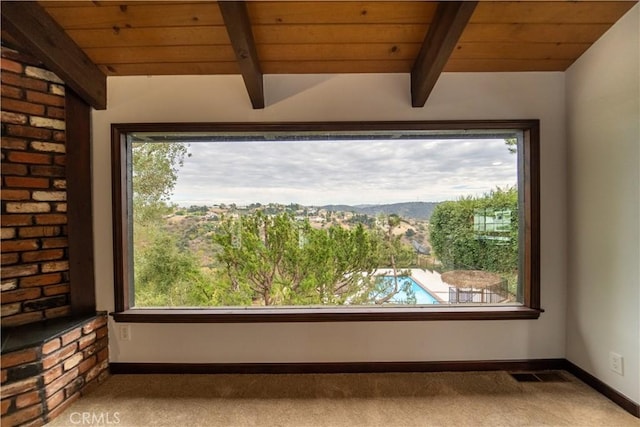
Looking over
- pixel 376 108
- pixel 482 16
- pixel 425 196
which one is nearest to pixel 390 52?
pixel 376 108

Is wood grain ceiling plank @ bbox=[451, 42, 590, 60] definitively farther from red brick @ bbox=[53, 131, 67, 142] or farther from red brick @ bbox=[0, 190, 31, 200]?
red brick @ bbox=[0, 190, 31, 200]

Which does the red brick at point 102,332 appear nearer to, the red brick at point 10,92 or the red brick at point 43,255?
the red brick at point 43,255

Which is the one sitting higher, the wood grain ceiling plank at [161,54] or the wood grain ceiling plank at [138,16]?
the wood grain ceiling plank at [138,16]

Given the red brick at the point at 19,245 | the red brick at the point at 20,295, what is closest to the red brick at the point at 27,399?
the red brick at the point at 20,295

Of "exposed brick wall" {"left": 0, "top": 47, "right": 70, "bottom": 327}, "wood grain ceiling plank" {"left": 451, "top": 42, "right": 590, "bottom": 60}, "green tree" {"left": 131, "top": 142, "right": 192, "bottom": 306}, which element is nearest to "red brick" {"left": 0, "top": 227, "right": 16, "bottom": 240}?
"exposed brick wall" {"left": 0, "top": 47, "right": 70, "bottom": 327}

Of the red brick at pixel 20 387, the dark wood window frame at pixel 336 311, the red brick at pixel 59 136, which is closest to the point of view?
the red brick at pixel 20 387

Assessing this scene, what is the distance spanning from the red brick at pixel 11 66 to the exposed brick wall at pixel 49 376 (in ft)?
5.53

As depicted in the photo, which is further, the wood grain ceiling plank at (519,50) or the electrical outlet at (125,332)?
the electrical outlet at (125,332)

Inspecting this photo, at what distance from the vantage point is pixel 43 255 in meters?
1.84

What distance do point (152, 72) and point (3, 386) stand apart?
6.71 ft

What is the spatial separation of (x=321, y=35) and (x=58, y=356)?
98.0 inches

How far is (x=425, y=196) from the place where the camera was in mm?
2137

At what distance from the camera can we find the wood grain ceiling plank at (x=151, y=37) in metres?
1.62

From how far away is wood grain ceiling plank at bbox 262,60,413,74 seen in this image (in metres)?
1.89
